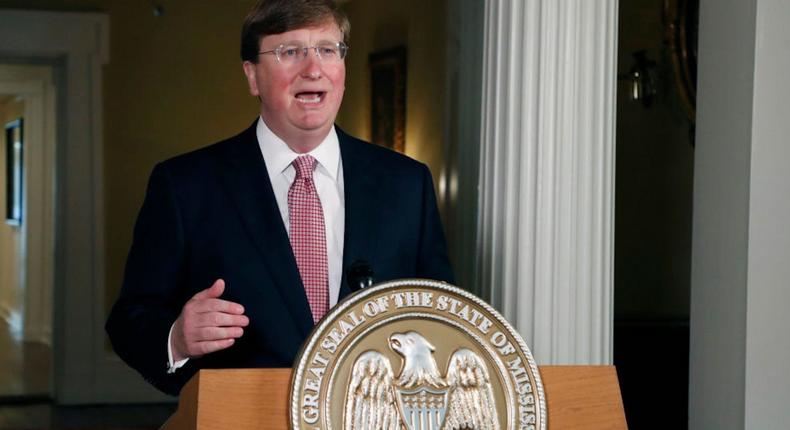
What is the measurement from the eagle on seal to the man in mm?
388

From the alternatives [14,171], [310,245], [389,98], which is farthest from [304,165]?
[14,171]

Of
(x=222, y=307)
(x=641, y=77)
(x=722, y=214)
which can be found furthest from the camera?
(x=641, y=77)

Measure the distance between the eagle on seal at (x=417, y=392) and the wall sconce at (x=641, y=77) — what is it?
4.44 metres

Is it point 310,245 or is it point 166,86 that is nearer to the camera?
point 310,245

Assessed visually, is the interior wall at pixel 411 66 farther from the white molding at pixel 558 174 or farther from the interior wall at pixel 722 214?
Result: the white molding at pixel 558 174

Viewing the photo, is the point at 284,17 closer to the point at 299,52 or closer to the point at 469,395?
the point at 299,52

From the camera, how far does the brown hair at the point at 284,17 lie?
1.95m

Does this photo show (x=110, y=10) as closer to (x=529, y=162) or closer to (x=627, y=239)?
(x=627, y=239)

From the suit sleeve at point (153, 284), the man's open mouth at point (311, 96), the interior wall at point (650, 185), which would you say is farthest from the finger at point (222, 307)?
the interior wall at point (650, 185)

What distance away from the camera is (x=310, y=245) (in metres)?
2.03

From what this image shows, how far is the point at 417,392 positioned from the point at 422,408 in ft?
0.08

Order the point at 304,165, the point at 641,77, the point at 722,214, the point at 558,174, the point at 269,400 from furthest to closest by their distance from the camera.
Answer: the point at 641,77
the point at 722,214
the point at 558,174
the point at 304,165
the point at 269,400

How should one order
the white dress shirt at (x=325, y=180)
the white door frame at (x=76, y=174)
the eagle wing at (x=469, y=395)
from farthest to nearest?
the white door frame at (x=76, y=174) → the white dress shirt at (x=325, y=180) → the eagle wing at (x=469, y=395)

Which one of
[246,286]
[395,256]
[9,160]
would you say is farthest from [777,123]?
[9,160]
